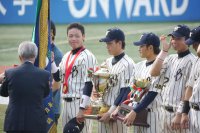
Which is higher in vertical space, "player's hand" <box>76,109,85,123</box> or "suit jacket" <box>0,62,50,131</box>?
"suit jacket" <box>0,62,50,131</box>

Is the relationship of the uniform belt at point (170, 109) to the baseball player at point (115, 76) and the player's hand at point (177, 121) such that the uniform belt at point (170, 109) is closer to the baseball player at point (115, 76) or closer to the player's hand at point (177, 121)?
the player's hand at point (177, 121)

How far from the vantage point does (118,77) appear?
748 cm

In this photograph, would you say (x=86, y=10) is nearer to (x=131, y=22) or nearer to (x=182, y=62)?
(x=131, y=22)

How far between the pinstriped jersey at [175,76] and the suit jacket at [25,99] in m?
1.45

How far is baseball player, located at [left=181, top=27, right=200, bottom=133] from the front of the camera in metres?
6.64

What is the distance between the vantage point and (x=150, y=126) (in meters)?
7.23

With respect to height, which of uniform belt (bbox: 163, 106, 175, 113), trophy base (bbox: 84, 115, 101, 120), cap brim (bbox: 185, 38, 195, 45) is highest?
cap brim (bbox: 185, 38, 195, 45)

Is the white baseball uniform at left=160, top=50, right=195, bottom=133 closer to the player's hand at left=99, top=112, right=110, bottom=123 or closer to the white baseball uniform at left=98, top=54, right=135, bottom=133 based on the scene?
the white baseball uniform at left=98, top=54, right=135, bottom=133

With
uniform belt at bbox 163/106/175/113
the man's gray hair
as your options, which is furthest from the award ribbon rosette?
the man's gray hair

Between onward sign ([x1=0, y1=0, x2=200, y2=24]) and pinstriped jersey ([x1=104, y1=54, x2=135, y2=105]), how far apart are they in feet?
27.4

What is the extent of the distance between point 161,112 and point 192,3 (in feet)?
28.4

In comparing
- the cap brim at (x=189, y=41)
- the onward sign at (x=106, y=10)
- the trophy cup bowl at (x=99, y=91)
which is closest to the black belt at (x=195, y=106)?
the cap brim at (x=189, y=41)

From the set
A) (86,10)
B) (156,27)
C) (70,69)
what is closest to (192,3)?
(156,27)

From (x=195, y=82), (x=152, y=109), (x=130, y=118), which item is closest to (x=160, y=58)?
(x=195, y=82)
